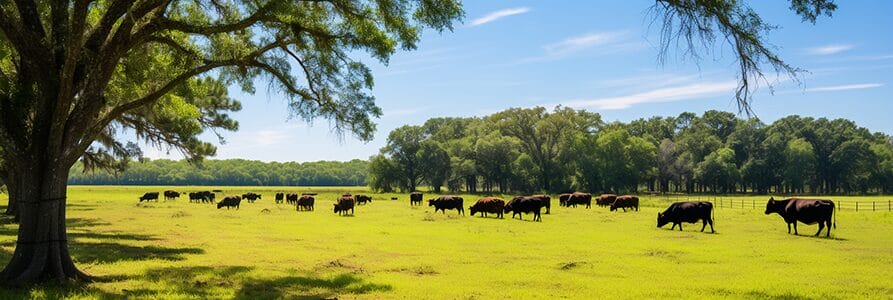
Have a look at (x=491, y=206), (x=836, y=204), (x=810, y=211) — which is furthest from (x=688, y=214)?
(x=836, y=204)

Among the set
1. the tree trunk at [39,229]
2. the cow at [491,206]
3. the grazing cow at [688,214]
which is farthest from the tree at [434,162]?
the tree trunk at [39,229]

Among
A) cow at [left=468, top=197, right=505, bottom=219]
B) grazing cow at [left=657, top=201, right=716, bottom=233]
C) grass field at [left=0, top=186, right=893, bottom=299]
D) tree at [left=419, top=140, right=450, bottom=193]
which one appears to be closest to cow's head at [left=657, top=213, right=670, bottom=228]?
grazing cow at [left=657, top=201, right=716, bottom=233]

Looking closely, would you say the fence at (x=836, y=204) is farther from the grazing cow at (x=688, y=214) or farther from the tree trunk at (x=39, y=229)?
the tree trunk at (x=39, y=229)

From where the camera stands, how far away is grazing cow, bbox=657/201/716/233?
27750 millimetres

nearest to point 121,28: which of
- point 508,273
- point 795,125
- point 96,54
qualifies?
point 96,54

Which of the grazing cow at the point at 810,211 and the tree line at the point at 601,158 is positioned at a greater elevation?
the tree line at the point at 601,158

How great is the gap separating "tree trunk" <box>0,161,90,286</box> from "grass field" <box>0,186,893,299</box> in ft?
2.28

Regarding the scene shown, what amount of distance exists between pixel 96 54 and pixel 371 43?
544 centimetres

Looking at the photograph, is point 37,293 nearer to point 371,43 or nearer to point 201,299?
point 201,299

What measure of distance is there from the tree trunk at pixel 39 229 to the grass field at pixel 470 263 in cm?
69

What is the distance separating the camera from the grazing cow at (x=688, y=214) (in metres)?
27.8

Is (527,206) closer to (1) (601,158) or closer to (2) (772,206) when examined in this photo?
(2) (772,206)

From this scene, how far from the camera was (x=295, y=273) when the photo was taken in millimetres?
14023

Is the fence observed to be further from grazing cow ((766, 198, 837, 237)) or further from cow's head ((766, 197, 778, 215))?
grazing cow ((766, 198, 837, 237))
